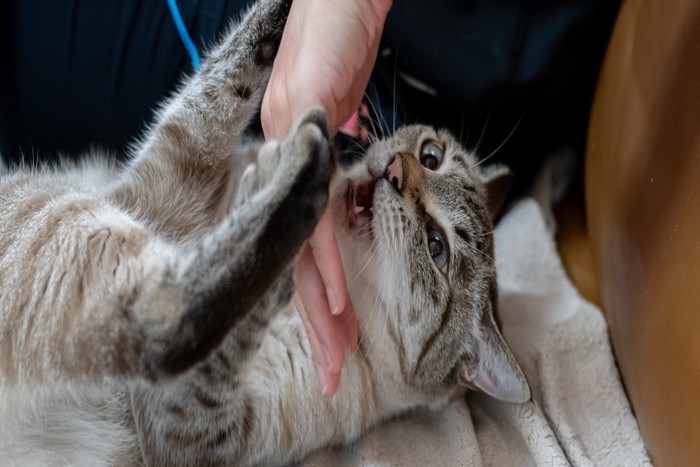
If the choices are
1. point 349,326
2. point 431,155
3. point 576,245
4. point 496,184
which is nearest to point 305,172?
point 349,326

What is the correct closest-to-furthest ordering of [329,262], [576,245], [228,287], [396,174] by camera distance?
[228,287] → [329,262] → [396,174] → [576,245]

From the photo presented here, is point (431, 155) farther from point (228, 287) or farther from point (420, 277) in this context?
point (228, 287)

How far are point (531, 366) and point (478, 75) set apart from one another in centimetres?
87

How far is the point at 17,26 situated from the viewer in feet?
6.15

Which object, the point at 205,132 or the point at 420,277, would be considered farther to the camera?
the point at 205,132

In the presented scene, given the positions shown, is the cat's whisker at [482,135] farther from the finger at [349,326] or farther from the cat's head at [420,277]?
the finger at [349,326]

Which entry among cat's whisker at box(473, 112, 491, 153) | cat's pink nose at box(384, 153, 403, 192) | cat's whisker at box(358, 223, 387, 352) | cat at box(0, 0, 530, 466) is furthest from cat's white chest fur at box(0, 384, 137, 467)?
cat's whisker at box(473, 112, 491, 153)

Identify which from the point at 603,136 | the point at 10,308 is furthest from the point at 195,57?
the point at 603,136

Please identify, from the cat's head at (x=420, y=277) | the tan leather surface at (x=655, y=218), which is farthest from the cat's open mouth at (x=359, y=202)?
the tan leather surface at (x=655, y=218)

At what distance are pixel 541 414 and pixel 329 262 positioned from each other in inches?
29.9

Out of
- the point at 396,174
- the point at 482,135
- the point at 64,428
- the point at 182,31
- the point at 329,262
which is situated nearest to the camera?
the point at 329,262

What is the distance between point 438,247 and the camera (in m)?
1.64

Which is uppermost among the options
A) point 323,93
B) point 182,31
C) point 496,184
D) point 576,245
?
point 323,93

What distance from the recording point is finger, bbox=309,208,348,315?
1235 mm
